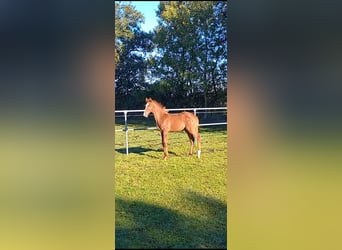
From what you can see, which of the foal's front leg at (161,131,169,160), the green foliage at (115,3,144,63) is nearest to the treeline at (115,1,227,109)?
the green foliage at (115,3,144,63)

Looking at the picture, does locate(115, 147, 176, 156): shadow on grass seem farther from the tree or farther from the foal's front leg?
the tree

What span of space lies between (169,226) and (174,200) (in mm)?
173

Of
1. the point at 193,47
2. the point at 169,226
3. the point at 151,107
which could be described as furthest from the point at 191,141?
the point at 193,47

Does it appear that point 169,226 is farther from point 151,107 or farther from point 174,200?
point 151,107

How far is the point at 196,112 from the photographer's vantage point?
2.20m

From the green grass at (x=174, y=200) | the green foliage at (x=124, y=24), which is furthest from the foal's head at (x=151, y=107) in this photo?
the green foliage at (x=124, y=24)

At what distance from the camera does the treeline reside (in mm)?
2172

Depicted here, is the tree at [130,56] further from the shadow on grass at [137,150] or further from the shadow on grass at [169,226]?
the shadow on grass at [169,226]

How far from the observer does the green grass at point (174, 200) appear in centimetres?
208

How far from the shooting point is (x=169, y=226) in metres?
2.11
